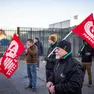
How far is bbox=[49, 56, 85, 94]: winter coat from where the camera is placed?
3641mm

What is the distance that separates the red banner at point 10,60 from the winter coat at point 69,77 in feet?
10.9

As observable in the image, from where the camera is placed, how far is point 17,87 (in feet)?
28.7

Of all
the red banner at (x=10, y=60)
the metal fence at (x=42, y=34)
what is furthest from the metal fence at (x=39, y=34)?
the red banner at (x=10, y=60)

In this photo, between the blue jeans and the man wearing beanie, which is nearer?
the man wearing beanie

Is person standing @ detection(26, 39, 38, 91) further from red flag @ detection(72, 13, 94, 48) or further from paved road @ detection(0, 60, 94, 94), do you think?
red flag @ detection(72, 13, 94, 48)

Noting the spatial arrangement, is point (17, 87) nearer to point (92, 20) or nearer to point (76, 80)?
point (92, 20)

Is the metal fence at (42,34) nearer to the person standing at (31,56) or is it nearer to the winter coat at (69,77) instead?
the person standing at (31,56)

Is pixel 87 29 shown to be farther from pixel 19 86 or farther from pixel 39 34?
pixel 39 34

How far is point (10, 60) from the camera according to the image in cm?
713

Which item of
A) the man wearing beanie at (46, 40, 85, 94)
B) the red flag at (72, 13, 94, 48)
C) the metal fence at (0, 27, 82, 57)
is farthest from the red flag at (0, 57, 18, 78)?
the metal fence at (0, 27, 82, 57)

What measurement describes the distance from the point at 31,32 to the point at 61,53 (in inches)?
560

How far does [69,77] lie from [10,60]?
3.71 m

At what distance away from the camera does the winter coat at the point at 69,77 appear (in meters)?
3.64

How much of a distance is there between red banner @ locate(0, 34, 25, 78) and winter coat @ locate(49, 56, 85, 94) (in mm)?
3321
